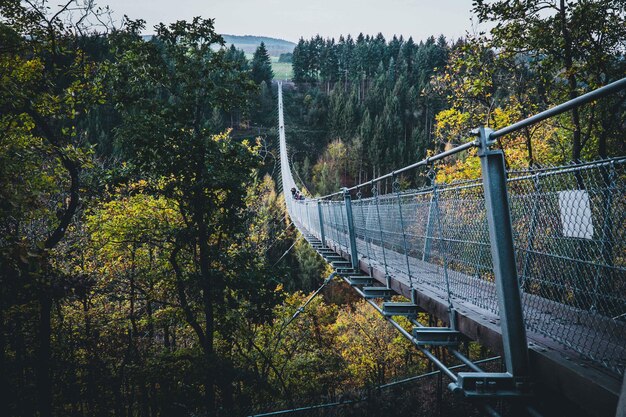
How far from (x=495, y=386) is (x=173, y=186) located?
815cm

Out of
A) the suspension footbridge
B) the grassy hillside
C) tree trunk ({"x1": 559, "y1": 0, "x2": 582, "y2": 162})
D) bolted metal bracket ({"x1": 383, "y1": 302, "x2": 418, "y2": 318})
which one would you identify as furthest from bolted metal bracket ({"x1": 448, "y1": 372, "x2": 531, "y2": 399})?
the grassy hillside

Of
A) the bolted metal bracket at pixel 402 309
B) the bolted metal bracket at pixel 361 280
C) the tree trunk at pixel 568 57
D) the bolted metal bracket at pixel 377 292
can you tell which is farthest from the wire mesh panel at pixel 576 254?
the tree trunk at pixel 568 57

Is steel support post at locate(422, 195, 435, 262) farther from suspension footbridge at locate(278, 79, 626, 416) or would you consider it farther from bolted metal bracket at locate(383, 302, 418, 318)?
bolted metal bracket at locate(383, 302, 418, 318)

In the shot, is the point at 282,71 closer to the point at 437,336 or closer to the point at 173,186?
the point at 173,186

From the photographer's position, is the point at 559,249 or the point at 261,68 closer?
the point at 559,249

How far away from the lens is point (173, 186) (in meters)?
8.66

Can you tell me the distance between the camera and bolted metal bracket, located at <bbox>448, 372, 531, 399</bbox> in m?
1.67

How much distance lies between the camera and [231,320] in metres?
10.0

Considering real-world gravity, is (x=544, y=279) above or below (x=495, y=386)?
above

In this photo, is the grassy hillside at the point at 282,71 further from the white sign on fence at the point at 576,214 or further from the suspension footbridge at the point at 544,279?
the white sign on fence at the point at 576,214

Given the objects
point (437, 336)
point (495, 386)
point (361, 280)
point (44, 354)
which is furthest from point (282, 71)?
point (495, 386)

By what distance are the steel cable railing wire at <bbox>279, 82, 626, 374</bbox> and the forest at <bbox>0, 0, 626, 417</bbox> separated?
71 cm

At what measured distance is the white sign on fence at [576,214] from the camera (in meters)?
1.51

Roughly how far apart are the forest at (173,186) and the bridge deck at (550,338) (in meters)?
1.04
